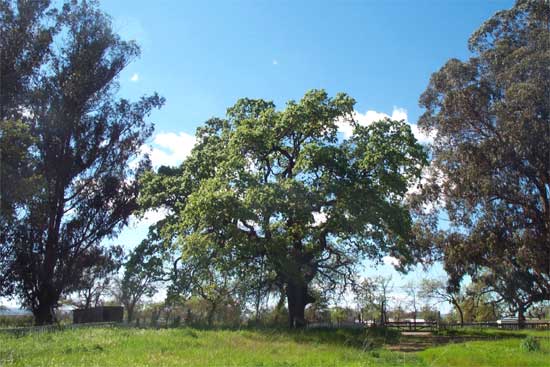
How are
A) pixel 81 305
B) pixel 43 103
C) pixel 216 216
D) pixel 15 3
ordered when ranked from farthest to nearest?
1. pixel 81 305
2. pixel 43 103
3. pixel 15 3
4. pixel 216 216

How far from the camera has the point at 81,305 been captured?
5169 cm

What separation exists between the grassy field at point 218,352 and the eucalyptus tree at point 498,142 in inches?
476

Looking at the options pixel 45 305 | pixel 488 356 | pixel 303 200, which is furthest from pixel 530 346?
pixel 45 305

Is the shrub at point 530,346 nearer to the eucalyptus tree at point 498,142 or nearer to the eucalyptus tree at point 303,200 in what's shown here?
the eucalyptus tree at point 303,200

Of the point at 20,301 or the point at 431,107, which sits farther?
the point at 431,107

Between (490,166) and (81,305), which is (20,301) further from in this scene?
(490,166)

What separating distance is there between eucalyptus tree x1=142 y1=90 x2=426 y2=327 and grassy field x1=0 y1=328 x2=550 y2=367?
5.08 metres

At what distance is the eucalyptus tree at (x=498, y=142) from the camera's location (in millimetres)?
26453

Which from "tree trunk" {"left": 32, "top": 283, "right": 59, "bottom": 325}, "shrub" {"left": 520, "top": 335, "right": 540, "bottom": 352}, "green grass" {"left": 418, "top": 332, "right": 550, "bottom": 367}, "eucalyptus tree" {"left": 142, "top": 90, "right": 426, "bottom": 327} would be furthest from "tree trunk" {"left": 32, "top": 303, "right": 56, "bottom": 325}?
"shrub" {"left": 520, "top": 335, "right": 540, "bottom": 352}

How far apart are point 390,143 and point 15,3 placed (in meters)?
19.6

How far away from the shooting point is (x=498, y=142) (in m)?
28.5

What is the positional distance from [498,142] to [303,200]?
13357 millimetres

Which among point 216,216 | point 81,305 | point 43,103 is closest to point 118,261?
point 43,103

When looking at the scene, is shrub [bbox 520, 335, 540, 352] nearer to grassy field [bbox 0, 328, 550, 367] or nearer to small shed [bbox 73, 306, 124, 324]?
grassy field [bbox 0, 328, 550, 367]
